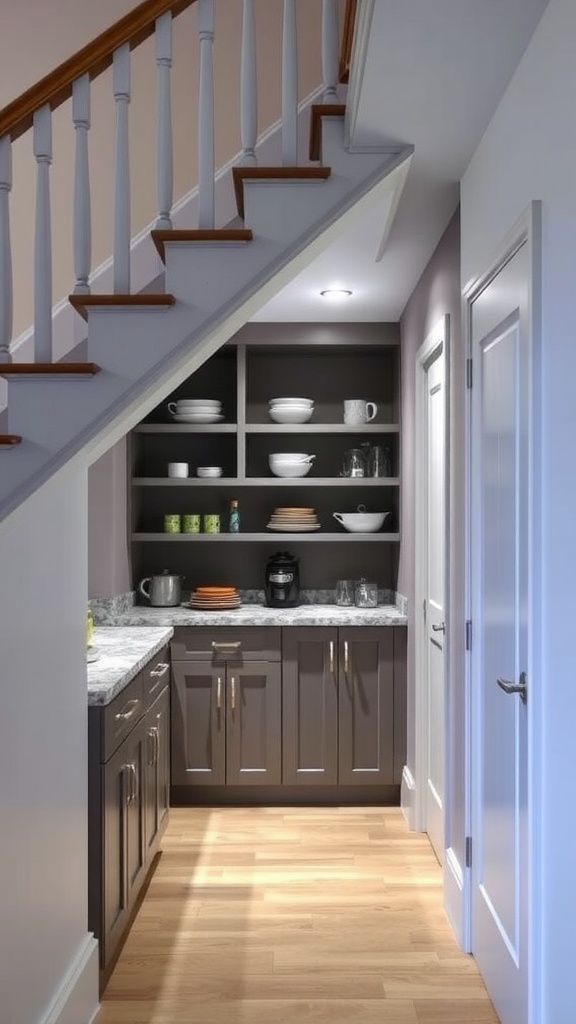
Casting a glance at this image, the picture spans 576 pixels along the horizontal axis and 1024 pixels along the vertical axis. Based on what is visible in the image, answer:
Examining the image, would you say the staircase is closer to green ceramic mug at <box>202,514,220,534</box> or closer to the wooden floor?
the wooden floor

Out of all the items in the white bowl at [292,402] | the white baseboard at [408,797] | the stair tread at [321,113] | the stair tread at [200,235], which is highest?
the stair tread at [321,113]

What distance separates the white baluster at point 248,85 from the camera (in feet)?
7.70

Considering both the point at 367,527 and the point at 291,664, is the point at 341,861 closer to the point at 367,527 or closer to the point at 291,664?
the point at 291,664

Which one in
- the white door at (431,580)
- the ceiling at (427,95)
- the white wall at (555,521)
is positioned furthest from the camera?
the white door at (431,580)

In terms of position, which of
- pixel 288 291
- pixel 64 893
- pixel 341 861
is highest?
pixel 288 291

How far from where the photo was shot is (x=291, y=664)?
427 cm

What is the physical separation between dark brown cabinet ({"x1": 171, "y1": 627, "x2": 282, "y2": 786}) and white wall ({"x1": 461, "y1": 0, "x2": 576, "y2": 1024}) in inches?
94.7

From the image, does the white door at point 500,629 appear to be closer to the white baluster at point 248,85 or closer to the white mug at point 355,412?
the white baluster at point 248,85

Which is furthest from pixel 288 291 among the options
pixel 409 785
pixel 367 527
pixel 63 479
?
pixel 409 785

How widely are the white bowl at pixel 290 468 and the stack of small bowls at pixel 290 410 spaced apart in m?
0.23

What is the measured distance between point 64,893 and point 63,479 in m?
1.07

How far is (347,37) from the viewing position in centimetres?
244

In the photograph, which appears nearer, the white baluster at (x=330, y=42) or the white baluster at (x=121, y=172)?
the white baluster at (x=121, y=172)

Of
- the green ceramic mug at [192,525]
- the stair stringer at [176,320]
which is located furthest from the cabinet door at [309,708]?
the stair stringer at [176,320]
